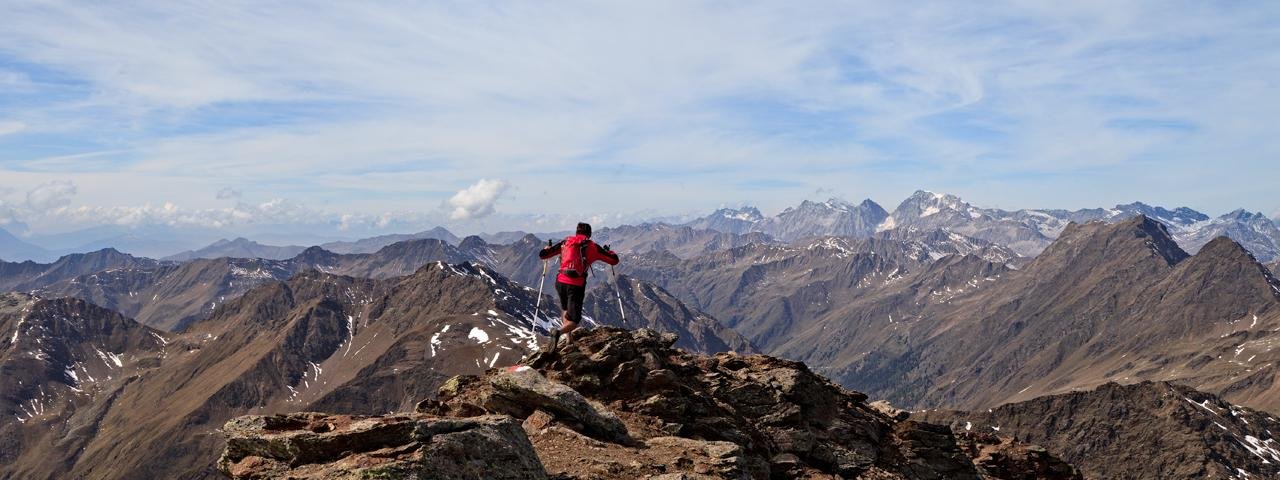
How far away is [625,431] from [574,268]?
7.66 meters

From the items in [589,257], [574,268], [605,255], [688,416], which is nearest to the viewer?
[688,416]

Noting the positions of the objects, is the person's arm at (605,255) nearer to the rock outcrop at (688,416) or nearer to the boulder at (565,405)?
the rock outcrop at (688,416)

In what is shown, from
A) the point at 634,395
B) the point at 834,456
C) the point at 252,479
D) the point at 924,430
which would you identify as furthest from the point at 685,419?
the point at 924,430

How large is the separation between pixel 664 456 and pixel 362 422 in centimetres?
1008

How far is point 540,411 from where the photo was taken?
87.3 ft

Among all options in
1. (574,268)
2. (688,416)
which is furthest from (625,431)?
(574,268)

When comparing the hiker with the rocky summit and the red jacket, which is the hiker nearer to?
the red jacket

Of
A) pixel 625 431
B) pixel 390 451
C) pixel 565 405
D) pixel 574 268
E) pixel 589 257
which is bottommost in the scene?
pixel 625 431

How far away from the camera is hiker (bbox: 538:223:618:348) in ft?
105

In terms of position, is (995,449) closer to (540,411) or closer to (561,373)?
(561,373)

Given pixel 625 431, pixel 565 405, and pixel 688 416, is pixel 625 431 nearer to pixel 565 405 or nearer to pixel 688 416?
pixel 565 405

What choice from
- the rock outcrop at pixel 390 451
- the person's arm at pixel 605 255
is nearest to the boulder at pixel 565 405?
the rock outcrop at pixel 390 451

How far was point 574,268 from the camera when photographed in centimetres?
3191

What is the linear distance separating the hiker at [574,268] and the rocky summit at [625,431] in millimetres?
1470
